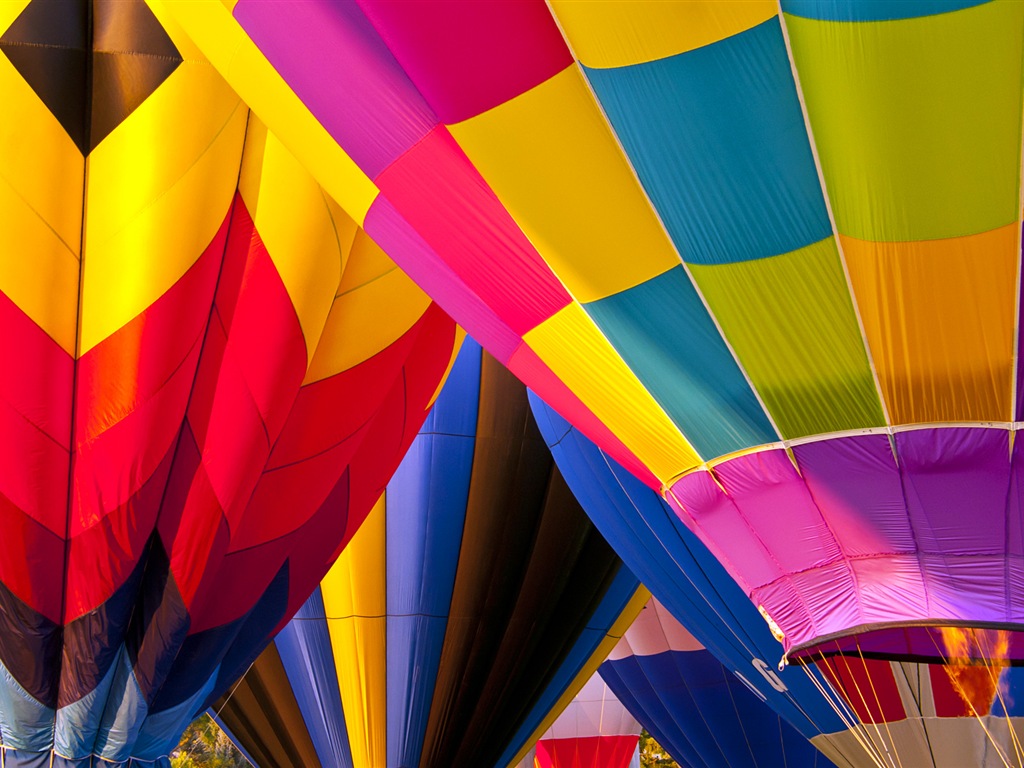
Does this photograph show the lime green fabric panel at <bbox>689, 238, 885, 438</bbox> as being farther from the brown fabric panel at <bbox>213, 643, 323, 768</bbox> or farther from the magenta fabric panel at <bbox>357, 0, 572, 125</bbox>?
the brown fabric panel at <bbox>213, 643, 323, 768</bbox>

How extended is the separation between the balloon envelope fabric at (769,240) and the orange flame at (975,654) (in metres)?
0.06

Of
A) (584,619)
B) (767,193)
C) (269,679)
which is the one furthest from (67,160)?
(584,619)

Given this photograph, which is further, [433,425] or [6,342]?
[433,425]

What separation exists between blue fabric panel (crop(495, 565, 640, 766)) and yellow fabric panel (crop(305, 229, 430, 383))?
6.31ft

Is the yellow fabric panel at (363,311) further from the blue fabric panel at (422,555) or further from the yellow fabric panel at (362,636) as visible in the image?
the yellow fabric panel at (362,636)

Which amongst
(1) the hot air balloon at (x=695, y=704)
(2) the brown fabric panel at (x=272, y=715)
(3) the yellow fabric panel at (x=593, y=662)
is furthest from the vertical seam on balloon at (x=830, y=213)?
(1) the hot air balloon at (x=695, y=704)

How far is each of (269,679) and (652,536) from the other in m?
1.89

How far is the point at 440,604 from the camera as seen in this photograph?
566 centimetres

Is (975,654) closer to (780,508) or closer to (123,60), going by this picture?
(780,508)

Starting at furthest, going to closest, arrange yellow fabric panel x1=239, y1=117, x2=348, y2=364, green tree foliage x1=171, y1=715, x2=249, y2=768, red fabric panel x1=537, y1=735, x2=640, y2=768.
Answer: green tree foliage x1=171, y1=715, x2=249, y2=768, red fabric panel x1=537, y1=735, x2=640, y2=768, yellow fabric panel x1=239, y1=117, x2=348, y2=364

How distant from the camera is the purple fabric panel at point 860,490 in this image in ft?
9.24

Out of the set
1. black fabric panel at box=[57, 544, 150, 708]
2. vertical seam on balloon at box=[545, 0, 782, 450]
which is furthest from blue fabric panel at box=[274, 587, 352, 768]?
vertical seam on balloon at box=[545, 0, 782, 450]

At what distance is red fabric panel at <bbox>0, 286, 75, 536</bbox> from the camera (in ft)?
13.0

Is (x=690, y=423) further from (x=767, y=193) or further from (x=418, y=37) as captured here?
(x=418, y=37)
